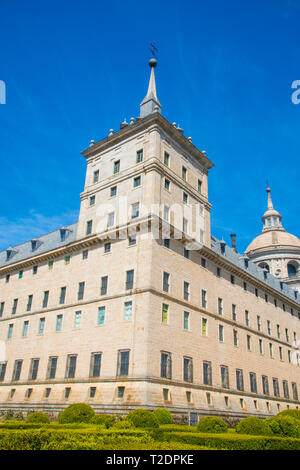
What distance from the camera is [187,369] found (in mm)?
33938

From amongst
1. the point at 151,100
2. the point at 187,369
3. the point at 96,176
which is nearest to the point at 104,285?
the point at 187,369

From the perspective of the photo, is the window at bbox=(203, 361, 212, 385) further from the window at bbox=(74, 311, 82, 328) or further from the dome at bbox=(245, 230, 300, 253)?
the dome at bbox=(245, 230, 300, 253)

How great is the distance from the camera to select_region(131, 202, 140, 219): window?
36906mm

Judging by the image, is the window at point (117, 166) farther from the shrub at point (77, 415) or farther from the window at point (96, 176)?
the shrub at point (77, 415)

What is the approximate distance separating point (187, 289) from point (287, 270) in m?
49.1

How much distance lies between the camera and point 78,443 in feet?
Answer: 39.2

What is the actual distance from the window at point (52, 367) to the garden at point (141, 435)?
8974 millimetres

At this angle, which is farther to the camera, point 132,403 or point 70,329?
point 70,329

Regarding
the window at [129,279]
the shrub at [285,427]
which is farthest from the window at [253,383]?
the shrub at [285,427]

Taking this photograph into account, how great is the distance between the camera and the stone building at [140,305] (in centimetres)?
3206

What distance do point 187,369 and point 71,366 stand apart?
10363 millimetres
